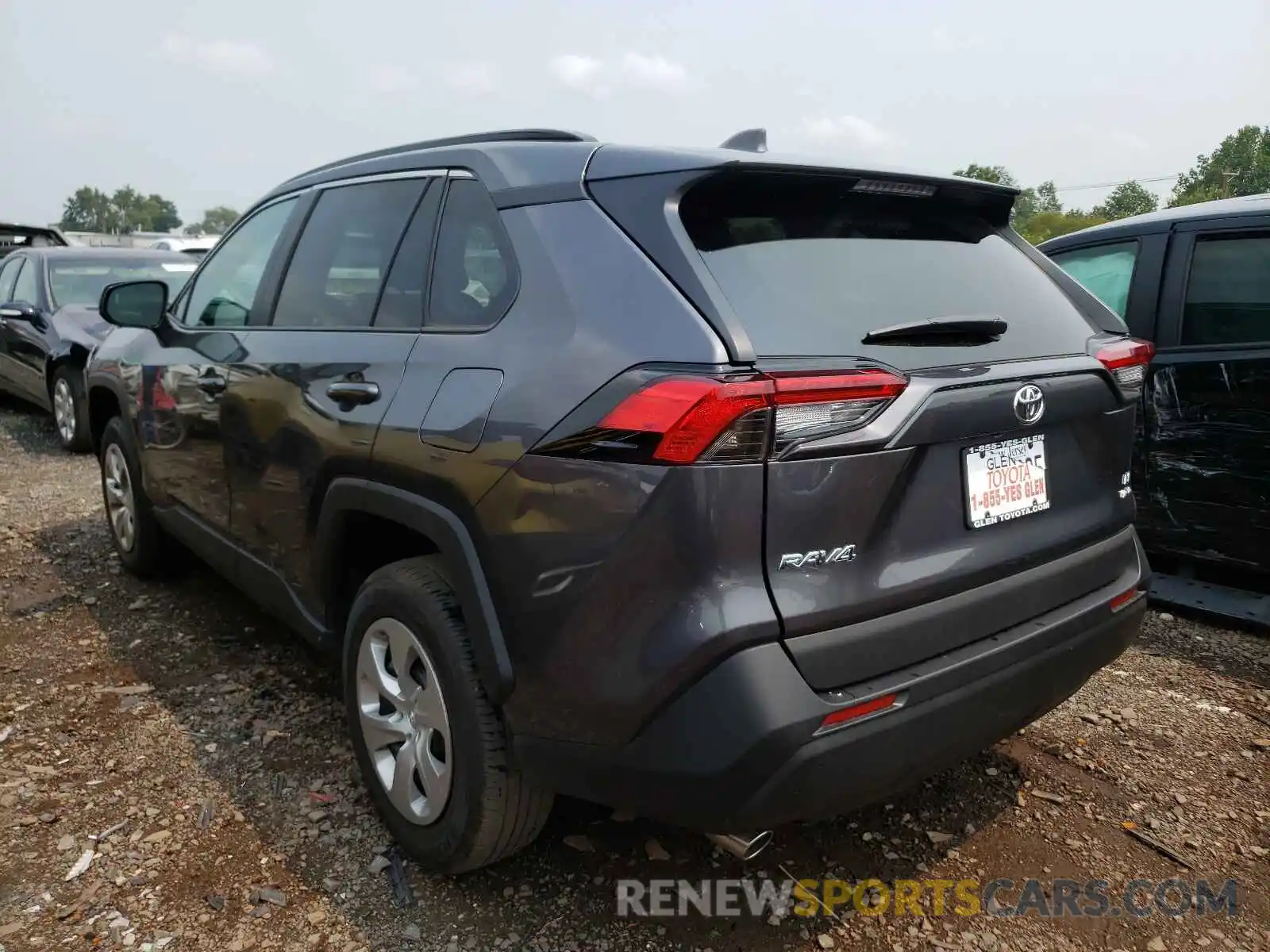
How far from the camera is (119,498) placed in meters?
4.58

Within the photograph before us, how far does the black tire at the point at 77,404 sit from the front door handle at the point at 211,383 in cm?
464

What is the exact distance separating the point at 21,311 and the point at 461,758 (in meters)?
7.57

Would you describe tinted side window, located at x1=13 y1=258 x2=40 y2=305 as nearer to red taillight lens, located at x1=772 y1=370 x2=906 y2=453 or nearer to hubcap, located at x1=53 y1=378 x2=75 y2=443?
hubcap, located at x1=53 y1=378 x2=75 y2=443

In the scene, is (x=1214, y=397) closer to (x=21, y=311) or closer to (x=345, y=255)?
(x=345, y=255)

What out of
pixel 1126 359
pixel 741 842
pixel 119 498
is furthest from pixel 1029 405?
pixel 119 498

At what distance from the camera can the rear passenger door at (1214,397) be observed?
3584mm

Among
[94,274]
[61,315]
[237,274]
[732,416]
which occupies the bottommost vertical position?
[61,315]

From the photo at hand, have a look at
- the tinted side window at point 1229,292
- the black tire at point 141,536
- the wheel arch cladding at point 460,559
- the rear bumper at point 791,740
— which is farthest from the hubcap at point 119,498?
the tinted side window at point 1229,292

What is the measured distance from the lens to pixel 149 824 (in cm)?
263

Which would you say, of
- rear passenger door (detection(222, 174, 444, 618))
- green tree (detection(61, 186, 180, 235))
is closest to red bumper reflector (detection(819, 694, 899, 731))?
rear passenger door (detection(222, 174, 444, 618))

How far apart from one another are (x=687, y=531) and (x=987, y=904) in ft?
4.51

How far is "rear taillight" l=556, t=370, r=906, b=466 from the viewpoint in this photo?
1.66 meters

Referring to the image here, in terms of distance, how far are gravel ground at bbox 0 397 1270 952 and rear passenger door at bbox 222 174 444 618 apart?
636 millimetres

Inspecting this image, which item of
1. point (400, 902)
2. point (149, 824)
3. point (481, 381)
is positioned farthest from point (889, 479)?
point (149, 824)
